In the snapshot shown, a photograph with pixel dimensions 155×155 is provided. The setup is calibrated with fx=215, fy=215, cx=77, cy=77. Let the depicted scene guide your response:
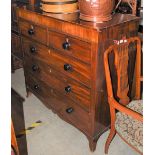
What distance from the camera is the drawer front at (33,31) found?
7.01 ft

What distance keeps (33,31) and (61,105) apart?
2.73 ft

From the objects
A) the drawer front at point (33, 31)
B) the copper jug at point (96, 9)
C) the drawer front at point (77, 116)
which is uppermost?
the copper jug at point (96, 9)

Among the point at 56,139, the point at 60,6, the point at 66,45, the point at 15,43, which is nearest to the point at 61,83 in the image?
the point at 66,45

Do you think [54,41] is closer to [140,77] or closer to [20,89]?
[140,77]

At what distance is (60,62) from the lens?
204cm

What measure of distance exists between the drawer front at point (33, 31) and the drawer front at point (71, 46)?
0.12m

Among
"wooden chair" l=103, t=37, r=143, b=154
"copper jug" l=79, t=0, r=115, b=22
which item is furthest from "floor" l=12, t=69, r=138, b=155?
"copper jug" l=79, t=0, r=115, b=22

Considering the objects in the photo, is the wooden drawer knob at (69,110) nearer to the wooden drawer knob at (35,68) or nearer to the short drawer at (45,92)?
the short drawer at (45,92)

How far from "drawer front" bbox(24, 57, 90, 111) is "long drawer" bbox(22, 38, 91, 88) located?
2.2 inches

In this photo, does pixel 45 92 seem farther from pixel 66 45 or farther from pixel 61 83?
pixel 66 45

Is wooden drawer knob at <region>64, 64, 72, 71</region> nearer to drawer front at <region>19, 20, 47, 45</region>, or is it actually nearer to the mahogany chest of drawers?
the mahogany chest of drawers

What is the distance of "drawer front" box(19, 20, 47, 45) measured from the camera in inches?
84.1

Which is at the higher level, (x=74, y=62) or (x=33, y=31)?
(x=33, y=31)

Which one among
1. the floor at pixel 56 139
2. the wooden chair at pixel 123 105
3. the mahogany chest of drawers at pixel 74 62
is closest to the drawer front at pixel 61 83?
the mahogany chest of drawers at pixel 74 62
